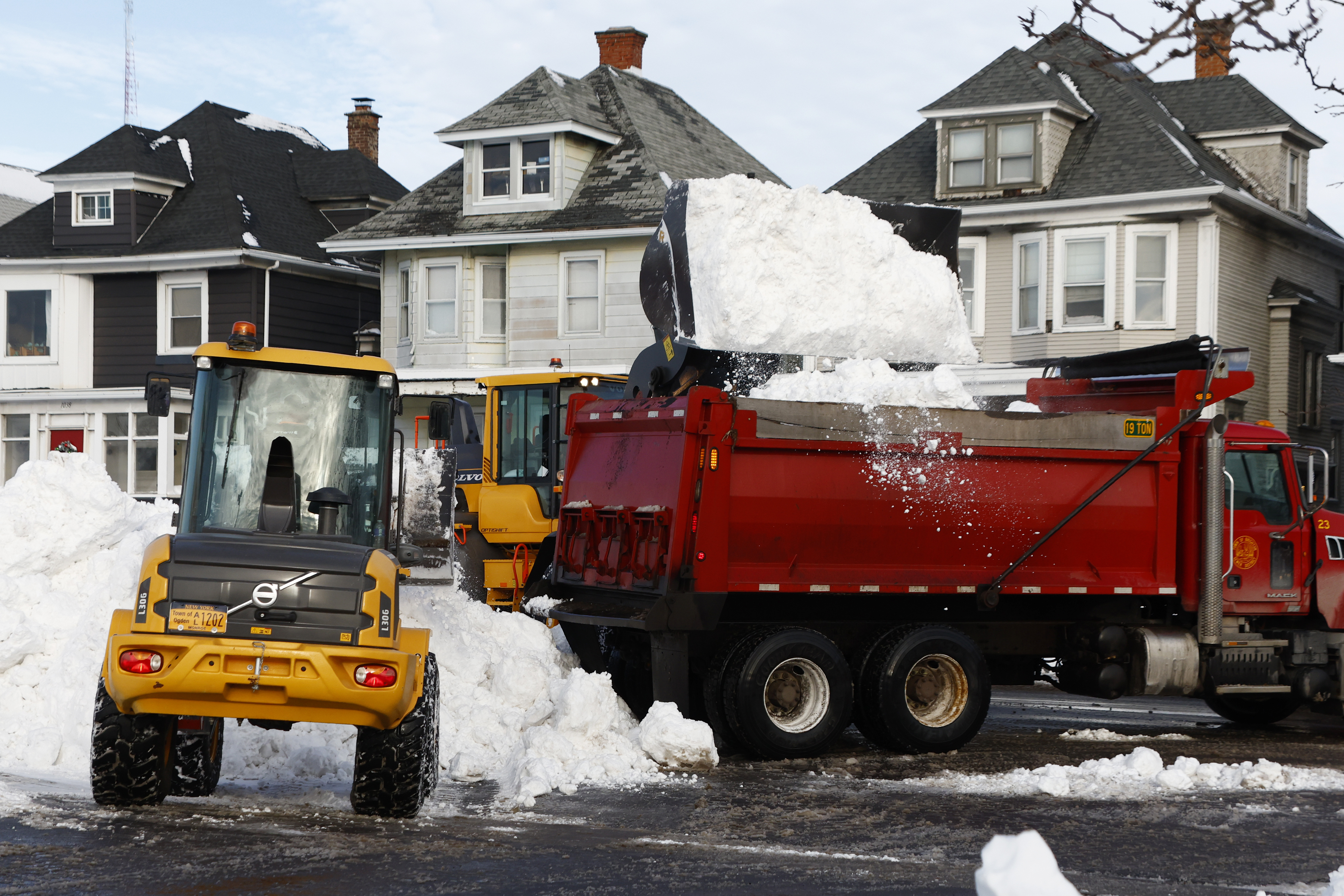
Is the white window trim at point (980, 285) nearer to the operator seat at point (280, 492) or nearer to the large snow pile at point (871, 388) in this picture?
the large snow pile at point (871, 388)

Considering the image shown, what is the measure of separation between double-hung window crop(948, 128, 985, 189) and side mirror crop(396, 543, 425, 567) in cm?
2112

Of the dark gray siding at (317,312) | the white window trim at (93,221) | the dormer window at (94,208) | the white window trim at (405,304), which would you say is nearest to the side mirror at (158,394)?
the white window trim at (405,304)

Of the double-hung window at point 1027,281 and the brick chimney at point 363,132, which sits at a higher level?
the brick chimney at point 363,132

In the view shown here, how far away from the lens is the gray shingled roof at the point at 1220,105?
29.8 metres

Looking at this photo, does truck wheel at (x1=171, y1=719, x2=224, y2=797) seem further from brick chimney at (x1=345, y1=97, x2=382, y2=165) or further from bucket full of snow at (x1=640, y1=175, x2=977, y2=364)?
brick chimney at (x1=345, y1=97, x2=382, y2=165)

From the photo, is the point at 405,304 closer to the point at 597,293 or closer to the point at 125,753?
the point at 597,293

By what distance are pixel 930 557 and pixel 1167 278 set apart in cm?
1726

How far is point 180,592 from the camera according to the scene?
782 cm

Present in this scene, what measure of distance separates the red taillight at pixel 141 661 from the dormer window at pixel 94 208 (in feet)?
91.1

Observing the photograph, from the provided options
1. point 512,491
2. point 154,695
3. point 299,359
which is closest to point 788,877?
point 154,695

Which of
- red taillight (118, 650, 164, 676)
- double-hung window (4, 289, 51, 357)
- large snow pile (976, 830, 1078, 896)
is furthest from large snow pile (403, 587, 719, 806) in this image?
double-hung window (4, 289, 51, 357)

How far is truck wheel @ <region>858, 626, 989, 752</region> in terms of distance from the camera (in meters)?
11.2

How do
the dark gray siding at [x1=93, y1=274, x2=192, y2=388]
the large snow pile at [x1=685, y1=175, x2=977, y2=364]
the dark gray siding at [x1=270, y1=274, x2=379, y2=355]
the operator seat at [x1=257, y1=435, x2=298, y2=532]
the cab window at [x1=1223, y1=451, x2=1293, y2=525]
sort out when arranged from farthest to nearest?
1. the dark gray siding at [x1=93, y1=274, x2=192, y2=388]
2. the dark gray siding at [x1=270, y1=274, x2=379, y2=355]
3. the large snow pile at [x1=685, y1=175, x2=977, y2=364]
4. the cab window at [x1=1223, y1=451, x2=1293, y2=525]
5. the operator seat at [x1=257, y1=435, x2=298, y2=532]

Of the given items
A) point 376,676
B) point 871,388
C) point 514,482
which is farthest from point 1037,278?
point 376,676
